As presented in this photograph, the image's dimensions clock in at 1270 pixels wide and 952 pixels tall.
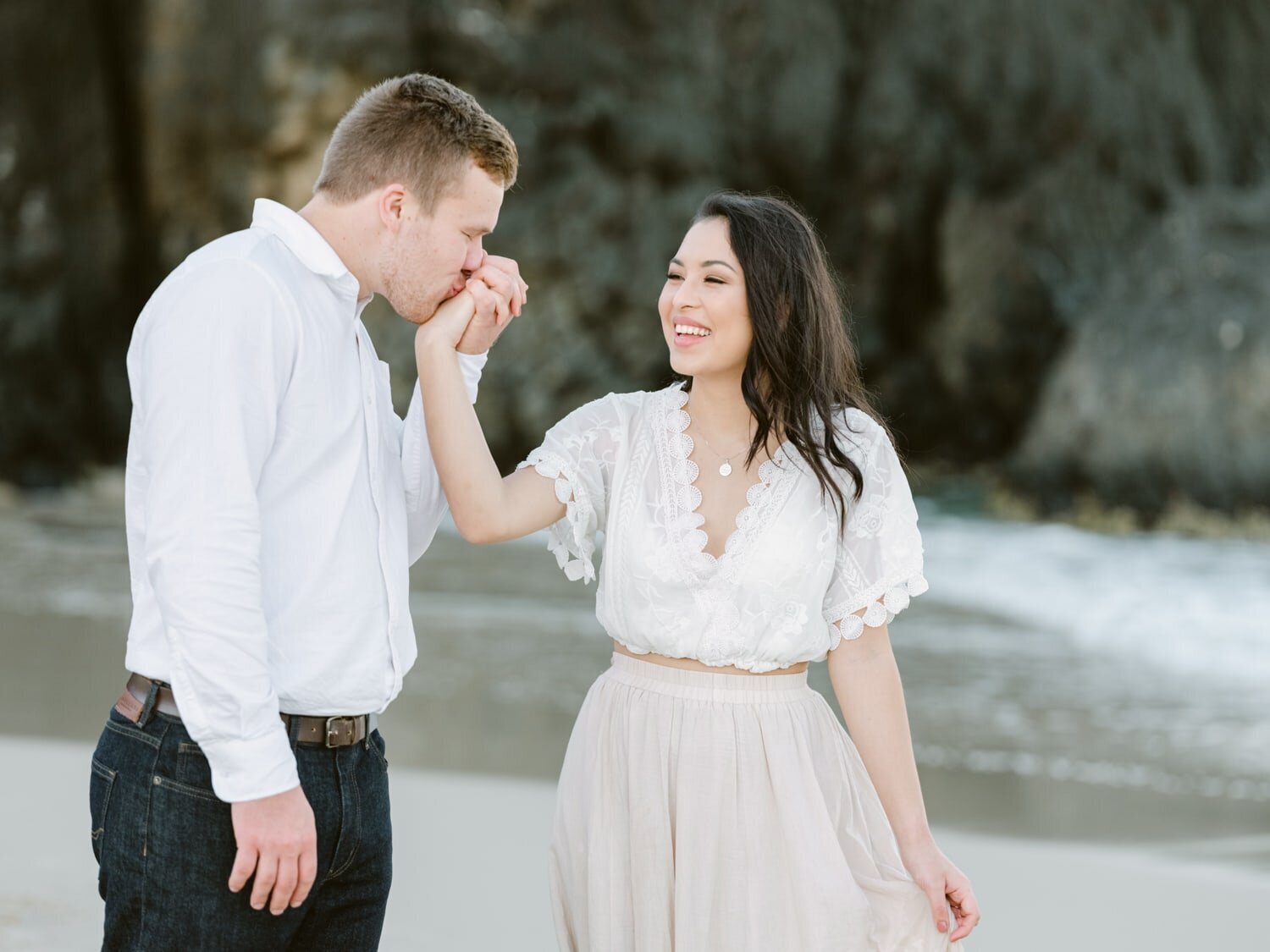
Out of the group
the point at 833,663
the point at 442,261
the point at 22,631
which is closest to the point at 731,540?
the point at 833,663

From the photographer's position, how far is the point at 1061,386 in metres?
15.3

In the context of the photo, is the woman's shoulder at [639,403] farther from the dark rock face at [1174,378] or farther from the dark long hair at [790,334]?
the dark rock face at [1174,378]

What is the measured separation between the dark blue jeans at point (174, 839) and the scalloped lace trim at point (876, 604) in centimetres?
80

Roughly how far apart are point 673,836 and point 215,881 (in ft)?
2.33

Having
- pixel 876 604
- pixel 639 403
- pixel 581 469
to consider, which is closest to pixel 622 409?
pixel 639 403

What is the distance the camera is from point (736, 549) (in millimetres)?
2285

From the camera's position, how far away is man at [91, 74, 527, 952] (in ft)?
5.74

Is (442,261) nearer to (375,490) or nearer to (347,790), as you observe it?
(375,490)

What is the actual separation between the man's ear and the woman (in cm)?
21

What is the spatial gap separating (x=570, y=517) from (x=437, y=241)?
0.50 metres

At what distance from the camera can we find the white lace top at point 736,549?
226 centimetres

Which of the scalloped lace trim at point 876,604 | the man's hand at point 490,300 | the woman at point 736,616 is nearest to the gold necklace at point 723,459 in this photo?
the woman at point 736,616

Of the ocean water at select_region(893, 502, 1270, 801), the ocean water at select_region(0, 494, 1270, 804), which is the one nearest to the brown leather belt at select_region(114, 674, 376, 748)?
the ocean water at select_region(0, 494, 1270, 804)

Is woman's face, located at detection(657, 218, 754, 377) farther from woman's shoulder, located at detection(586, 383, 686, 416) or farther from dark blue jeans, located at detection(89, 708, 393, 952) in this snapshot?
dark blue jeans, located at detection(89, 708, 393, 952)
